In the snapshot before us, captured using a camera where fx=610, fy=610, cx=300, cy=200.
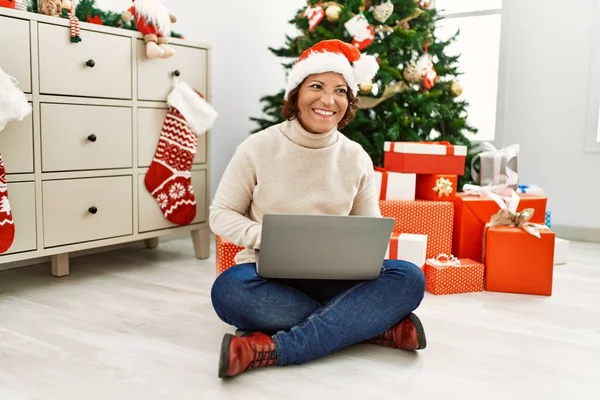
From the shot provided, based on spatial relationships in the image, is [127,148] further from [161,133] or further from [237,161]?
[237,161]

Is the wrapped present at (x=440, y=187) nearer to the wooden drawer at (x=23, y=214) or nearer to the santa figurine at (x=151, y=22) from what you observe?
the santa figurine at (x=151, y=22)

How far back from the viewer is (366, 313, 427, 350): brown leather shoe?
1475 mm

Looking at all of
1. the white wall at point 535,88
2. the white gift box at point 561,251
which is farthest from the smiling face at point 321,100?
the white wall at point 535,88

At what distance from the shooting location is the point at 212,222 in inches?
60.7

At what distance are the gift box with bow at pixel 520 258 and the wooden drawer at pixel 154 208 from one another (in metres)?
1.16

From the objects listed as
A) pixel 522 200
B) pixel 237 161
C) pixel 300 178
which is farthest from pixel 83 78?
pixel 522 200

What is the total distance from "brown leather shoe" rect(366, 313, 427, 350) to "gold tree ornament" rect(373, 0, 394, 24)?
4.91ft

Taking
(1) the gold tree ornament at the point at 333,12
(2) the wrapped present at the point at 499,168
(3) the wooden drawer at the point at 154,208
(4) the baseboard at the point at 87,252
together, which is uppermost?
(1) the gold tree ornament at the point at 333,12

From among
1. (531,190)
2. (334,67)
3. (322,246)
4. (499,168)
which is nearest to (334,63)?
(334,67)

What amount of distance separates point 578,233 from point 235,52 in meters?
2.02

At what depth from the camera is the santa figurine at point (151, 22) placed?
7.28 ft

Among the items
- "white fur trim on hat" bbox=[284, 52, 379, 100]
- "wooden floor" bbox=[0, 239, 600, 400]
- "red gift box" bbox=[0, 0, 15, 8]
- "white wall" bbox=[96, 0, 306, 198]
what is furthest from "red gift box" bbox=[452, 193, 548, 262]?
"red gift box" bbox=[0, 0, 15, 8]

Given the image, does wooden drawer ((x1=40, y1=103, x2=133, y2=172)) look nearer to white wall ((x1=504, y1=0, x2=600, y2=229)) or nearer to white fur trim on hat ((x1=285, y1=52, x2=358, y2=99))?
white fur trim on hat ((x1=285, y1=52, x2=358, y2=99))

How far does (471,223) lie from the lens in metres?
2.27
